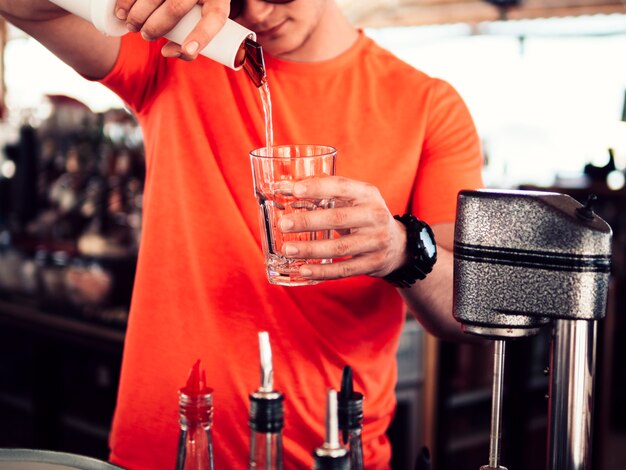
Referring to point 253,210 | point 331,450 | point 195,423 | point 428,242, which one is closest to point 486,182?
point 253,210

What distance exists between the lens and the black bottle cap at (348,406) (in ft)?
2.51

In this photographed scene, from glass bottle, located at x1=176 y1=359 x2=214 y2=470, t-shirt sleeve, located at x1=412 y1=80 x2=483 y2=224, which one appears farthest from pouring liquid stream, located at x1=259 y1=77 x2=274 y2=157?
glass bottle, located at x1=176 y1=359 x2=214 y2=470

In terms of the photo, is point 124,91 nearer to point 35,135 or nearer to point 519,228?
point 519,228

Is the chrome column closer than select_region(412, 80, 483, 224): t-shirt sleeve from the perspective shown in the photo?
Yes

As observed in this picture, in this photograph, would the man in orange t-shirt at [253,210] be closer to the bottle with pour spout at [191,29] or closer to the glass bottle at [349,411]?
the bottle with pour spout at [191,29]

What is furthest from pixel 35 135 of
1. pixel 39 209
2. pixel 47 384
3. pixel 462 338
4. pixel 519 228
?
pixel 519 228

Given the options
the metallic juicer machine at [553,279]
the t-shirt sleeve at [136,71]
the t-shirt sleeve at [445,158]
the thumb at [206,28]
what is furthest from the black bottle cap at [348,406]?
the t-shirt sleeve at [136,71]

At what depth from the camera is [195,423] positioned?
87 cm

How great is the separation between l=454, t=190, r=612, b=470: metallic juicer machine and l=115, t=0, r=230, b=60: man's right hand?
43cm

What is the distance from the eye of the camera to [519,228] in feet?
2.50

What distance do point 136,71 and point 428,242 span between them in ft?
2.20

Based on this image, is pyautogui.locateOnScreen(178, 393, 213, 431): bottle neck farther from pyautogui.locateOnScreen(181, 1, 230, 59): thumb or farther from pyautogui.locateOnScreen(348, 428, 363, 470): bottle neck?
pyautogui.locateOnScreen(181, 1, 230, 59): thumb

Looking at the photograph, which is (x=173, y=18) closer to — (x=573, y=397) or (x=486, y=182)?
(x=573, y=397)

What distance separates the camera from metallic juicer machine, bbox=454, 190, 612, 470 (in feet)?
2.44
